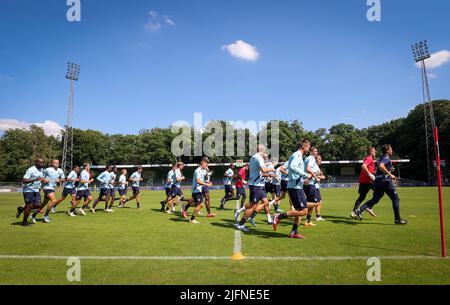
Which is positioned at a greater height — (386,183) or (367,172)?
(367,172)

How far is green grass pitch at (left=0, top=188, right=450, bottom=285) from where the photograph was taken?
15.8 feet

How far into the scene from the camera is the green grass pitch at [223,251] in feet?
15.8

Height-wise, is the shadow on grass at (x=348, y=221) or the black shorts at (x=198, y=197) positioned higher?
the black shorts at (x=198, y=197)

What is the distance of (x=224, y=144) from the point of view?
213 ft

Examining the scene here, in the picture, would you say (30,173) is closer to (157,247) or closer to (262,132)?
(157,247)

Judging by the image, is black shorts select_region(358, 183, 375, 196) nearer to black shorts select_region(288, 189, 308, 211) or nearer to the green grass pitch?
the green grass pitch

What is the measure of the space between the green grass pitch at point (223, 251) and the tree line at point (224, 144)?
5367 centimetres

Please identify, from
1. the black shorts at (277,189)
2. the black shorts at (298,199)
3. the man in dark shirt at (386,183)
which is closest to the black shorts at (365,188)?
the man in dark shirt at (386,183)

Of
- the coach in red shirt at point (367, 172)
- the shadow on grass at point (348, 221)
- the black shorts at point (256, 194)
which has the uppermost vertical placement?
the coach in red shirt at point (367, 172)

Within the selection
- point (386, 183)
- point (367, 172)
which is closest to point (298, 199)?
point (386, 183)

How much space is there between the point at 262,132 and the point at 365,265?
61.1 metres

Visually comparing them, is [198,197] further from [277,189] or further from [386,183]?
[386,183]

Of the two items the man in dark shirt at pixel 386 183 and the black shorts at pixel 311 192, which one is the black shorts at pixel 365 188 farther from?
the black shorts at pixel 311 192

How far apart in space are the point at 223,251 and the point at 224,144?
58.6 metres
